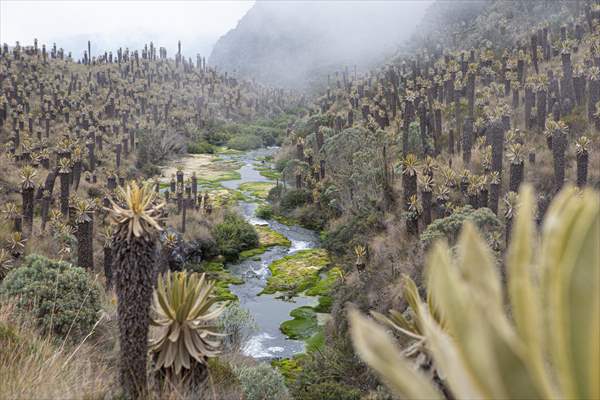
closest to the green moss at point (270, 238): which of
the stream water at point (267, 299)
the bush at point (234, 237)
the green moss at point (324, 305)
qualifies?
the stream water at point (267, 299)

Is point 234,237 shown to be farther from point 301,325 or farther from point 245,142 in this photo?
point 245,142

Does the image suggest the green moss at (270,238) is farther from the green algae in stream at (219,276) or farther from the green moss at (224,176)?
the green moss at (224,176)

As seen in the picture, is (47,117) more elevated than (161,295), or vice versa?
(47,117)

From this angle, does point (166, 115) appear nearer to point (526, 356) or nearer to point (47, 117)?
point (47, 117)

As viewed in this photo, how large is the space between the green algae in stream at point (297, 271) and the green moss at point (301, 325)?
2.12 meters

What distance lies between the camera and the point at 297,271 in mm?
25859

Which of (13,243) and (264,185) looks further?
(264,185)

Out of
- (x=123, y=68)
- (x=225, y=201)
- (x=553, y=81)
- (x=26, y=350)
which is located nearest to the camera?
(x=26, y=350)

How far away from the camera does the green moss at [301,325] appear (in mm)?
19898

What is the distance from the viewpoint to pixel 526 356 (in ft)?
3.98

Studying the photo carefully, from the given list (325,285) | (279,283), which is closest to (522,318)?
(325,285)

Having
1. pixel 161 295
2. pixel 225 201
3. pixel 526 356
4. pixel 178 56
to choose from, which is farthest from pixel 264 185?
pixel 178 56

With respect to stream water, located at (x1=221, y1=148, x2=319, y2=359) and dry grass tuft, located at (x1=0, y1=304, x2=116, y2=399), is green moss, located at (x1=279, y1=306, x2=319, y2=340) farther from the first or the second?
dry grass tuft, located at (x1=0, y1=304, x2=116, y2=399)

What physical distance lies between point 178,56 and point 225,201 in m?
60.3
